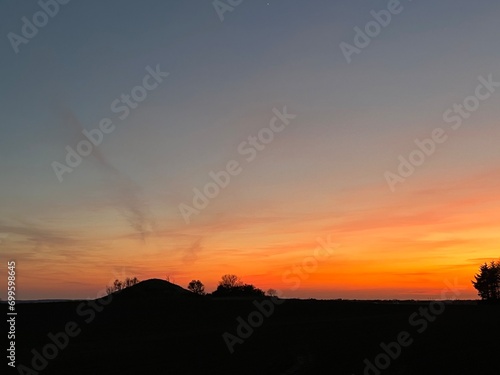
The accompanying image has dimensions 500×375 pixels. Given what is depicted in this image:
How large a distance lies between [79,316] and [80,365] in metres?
40.9

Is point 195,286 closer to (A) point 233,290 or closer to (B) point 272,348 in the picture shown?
(A) point 233,290

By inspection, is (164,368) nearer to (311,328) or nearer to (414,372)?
(414,372)

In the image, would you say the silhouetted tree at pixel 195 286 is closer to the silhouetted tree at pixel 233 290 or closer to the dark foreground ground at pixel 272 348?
the silhouetted tree at pixel 233 290

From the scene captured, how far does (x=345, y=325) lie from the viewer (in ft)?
163

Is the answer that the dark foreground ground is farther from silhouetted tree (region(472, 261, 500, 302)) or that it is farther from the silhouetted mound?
silhouetted tree (region(472, 261, 500, 302))

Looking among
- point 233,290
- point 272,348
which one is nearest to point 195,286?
point 233,290

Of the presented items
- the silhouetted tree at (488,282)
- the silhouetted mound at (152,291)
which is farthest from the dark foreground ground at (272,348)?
the silhouetted tree at (488,282)

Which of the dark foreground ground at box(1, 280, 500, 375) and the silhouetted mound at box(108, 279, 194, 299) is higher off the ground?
the silhouetted mound at box(108, 279, 194, 299)

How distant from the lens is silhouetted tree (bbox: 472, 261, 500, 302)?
361 ft

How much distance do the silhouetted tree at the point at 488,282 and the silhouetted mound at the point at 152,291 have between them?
200 feet

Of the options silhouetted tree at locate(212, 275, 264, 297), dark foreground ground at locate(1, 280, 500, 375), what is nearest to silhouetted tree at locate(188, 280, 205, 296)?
silhouetted tree at locate(212, 275, 264, 297)

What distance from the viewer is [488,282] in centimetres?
11081

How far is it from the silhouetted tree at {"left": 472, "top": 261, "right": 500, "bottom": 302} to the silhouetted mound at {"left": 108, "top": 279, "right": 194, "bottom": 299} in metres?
60.9

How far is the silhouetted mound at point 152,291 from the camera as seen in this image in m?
96.1
